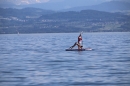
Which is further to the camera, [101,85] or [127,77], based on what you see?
[127,77]

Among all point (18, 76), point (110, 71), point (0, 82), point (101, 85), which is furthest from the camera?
point (110, 71)

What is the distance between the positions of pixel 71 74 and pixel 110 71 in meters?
4.05

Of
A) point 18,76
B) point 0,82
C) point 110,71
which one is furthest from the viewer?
point 110,71

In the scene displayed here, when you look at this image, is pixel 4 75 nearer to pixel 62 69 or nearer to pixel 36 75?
Result: pixel 36 75

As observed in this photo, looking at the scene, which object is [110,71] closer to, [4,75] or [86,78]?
[86,78]

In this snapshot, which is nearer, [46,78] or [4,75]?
[46,78]

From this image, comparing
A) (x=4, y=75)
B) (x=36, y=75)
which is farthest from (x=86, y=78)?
(x=4, y=75)

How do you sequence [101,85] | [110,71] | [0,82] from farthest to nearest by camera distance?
[110,71] < [0,82] < [101,85]

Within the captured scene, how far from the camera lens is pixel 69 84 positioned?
31938 mm

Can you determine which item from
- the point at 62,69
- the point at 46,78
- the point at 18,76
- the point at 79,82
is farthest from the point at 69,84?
the point at 62,69

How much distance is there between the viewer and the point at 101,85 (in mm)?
31422

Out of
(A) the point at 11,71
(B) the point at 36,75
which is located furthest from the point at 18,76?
(A) the point at 11,71

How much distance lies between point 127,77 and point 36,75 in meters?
7.66

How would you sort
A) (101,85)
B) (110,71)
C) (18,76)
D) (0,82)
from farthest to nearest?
(110,71) < (18,76) < (0,82) < (101,85)
